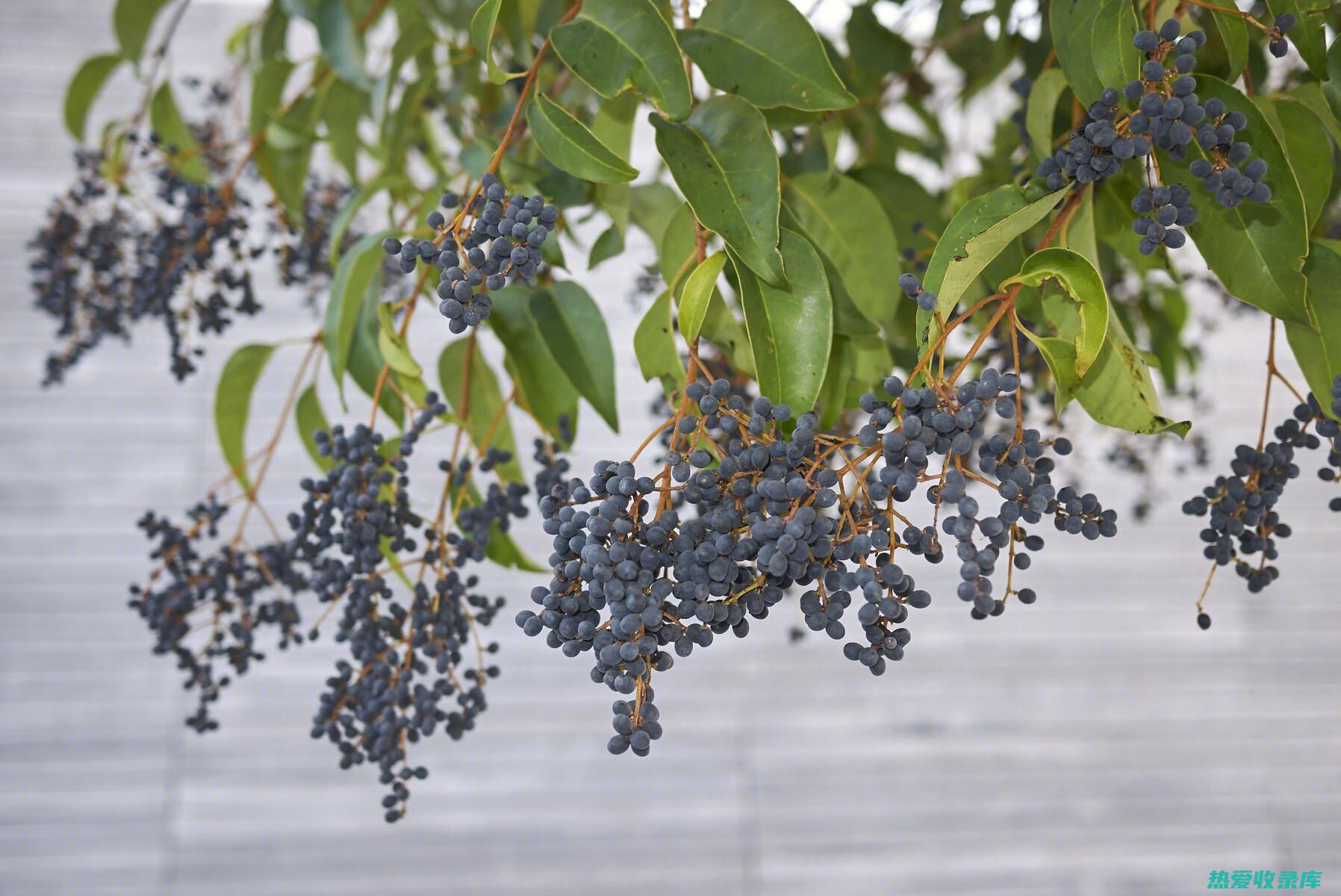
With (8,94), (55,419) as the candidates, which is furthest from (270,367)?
(8,94)

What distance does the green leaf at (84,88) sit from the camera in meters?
0.88

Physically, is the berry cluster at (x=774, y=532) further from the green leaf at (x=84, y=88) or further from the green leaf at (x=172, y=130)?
the green leaf at (x=84, y=88)

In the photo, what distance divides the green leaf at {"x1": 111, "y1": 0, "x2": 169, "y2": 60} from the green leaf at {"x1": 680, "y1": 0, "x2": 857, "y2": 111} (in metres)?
0.55

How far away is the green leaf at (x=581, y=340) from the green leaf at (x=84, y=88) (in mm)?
562

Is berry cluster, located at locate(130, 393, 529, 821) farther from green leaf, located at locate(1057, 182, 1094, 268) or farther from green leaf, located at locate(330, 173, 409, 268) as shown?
green leaf, located at locate(1057, 182, 1094, 268)

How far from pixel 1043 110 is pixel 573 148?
0.23 meters

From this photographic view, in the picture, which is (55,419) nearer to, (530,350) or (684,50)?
(530,350)

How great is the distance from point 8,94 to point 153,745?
1.30 meters

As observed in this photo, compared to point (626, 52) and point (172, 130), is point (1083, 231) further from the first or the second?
point (172, 130)

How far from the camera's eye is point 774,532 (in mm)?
330

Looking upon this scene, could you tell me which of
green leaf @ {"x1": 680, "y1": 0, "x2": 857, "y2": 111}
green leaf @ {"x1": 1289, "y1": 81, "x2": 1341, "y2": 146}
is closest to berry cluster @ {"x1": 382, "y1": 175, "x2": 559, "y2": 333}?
green leaf @ {"x1": 680, "y1": 0, "x2": 857, "y2": 111}

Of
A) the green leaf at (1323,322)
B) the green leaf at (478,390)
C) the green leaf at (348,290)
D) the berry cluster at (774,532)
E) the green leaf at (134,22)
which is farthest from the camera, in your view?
the green leaf at (134,22)

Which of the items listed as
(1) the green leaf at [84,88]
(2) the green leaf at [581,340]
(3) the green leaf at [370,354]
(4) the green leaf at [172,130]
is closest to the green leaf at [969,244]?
(2) the green leaf at [581,340]

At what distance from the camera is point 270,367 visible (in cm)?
211
